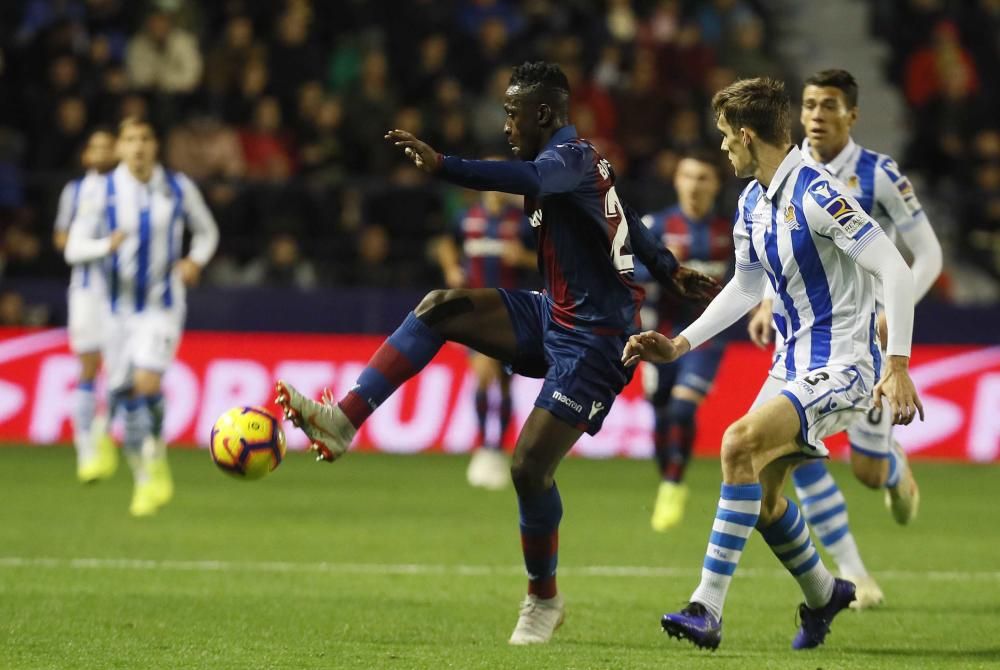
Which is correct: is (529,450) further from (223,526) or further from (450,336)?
(223,526)

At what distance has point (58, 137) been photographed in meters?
16.8

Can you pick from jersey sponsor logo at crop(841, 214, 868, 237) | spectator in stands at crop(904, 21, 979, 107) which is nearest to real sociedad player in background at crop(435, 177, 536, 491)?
spectator in stands at crop(904, 21, 979, 107)

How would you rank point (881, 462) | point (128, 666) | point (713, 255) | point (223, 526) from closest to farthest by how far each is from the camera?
point (128, 666) < point (881, 462) < point (223, 526) < point (713, 255)

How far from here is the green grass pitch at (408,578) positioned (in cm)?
654

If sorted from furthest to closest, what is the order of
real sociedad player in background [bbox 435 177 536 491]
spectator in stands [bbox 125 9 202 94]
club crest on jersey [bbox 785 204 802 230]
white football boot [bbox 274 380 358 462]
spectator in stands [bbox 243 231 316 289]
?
spectator in stands [bbox 125 9 202 94], spectator in stands [bbox 243 231 316 289], real sociedad player in background [bbox 435 177 536 491], white football boot [bbox 274 380 358 462], club crest on jersey [bbox 785 204 802 230]

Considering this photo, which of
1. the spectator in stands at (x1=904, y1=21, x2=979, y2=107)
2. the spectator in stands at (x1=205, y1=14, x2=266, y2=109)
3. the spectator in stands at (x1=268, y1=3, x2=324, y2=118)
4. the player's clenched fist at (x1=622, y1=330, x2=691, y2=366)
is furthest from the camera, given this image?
the spectator in stands at (x1=904, y1=21, x2=979, y2=107)

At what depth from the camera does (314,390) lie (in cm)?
1523

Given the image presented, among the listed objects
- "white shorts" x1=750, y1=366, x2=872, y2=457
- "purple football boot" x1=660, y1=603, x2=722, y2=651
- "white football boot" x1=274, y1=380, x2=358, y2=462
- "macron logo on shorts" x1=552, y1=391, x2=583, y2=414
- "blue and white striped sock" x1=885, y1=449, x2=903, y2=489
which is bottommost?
"purple football boot" x1=660, y1=603, x2=722, y2=651

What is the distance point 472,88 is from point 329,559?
996 centimetres

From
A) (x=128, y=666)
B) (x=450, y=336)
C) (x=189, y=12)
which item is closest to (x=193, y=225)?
(x=450, y=336)

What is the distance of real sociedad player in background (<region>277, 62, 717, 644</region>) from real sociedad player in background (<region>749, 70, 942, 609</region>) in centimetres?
119

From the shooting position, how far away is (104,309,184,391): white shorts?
1136cm

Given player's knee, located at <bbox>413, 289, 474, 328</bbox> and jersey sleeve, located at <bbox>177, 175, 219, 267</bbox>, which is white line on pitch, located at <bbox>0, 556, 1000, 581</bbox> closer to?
player's knee, located at <bbox>413, 289, 474, 328</bbox>

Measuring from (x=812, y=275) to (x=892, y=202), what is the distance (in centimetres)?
159
